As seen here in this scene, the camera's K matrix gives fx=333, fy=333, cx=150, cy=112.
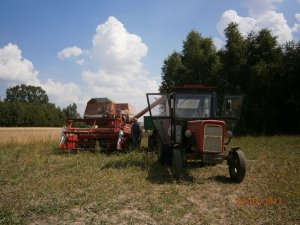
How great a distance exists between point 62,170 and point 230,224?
560 centimetres

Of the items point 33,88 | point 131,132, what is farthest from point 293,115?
point 33,88

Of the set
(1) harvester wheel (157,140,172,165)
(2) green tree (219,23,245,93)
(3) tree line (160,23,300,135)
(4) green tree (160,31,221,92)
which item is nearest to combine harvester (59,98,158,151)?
(1) harvester wheel (157,140,172,165)

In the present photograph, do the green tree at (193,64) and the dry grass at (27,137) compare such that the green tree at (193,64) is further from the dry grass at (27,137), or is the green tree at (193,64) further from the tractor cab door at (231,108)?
the tractor cab door at (231,108)

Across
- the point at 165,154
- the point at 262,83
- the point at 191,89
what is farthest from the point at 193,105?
the point at 262,83

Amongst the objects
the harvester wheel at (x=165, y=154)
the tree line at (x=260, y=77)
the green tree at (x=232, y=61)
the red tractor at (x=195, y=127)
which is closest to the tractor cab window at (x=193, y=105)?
the red tractor at (x=195, y=127)

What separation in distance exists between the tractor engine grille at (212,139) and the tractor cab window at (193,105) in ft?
3.85

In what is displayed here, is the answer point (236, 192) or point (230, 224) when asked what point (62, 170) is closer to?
point (236, 192)

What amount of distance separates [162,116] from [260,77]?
17.7 metres

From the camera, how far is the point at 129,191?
271 inches

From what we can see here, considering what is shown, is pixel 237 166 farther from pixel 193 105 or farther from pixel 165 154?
Result: pixel 165 154

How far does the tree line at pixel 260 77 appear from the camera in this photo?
25.1 m

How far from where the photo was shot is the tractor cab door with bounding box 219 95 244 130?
8.99 meters

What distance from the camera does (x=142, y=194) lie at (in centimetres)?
666
